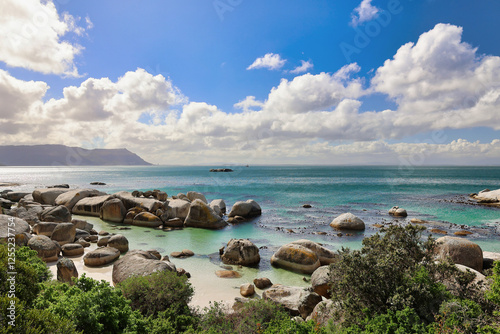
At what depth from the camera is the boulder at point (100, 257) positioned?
47.6 ft

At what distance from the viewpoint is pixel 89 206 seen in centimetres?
2861

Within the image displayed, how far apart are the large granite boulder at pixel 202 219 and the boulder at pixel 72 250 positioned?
10.4 m

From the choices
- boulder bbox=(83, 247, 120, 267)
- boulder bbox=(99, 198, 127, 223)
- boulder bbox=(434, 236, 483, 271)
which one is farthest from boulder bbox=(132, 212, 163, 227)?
boulder bbox=(434, 236, 483, 271)

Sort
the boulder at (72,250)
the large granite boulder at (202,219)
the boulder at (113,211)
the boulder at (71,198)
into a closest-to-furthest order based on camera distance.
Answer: the boulder at (72,250) → the large granite boulder at (202,219) → the boulder at (113,211) → the boulder at (71,198)

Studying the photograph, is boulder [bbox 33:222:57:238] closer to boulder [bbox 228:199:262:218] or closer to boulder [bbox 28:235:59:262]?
boulder [bbox 28:235:59:262]

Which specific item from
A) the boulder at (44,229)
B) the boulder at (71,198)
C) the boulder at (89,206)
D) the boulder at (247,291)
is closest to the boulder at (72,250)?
the boulder at (44,229)

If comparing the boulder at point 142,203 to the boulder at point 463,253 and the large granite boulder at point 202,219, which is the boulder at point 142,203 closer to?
the large granite boulder at point 202,219

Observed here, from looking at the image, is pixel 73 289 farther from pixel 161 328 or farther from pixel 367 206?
pixel 367 206

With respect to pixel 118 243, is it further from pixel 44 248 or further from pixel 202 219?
pixel 202 219

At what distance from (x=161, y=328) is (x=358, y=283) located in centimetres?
542

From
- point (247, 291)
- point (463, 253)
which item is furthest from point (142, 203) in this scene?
point (463, 253)

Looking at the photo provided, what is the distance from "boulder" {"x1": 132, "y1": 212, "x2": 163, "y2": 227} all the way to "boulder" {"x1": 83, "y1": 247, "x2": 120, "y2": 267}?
9.67 m

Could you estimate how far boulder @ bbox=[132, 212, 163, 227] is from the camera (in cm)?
2517

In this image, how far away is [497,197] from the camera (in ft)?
136
